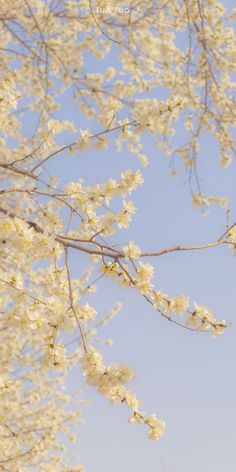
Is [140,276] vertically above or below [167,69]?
below

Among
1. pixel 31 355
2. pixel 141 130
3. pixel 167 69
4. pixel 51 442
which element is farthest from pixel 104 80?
pixel 141 130

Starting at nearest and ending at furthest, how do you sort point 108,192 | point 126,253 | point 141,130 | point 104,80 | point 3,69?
point 126,253, point 108,192, point 141,130, point 3,69, point 104,80

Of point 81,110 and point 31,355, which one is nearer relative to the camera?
point 81,110

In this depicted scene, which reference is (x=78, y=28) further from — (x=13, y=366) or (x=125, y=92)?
(x=13, y=366)

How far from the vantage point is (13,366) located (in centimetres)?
690

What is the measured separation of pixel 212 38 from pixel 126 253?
508cm

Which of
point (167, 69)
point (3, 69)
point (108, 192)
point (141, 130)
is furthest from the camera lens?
point (167, 69)

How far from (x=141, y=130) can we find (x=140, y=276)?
77 centimetres

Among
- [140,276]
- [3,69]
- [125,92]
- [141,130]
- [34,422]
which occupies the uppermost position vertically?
[125,92]

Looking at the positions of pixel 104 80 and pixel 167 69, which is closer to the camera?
pixel 167 69

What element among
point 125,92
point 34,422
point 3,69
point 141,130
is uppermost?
point 125,92

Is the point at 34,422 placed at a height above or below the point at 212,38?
below

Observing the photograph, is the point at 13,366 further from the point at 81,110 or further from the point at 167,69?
the point at 167,69

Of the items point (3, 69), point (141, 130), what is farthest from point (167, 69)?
point (141, 130)
